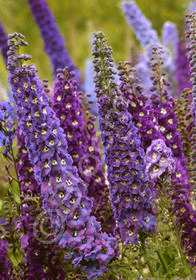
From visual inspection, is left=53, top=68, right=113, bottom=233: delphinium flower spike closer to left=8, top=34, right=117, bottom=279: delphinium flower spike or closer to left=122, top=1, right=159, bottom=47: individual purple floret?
left=8, top=34, right=117, bottom=279: delphinium flower spike

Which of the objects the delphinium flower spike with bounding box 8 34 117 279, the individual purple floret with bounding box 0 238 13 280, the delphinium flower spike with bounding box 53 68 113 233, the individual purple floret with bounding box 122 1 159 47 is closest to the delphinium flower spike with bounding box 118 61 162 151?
the delphinium flower spike with bounding box 53 68 113 233

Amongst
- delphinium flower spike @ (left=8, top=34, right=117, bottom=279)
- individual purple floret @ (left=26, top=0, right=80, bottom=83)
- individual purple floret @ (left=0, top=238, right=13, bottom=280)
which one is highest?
individual purple floret @ (left=26, top=0, right=80, bottom=83)

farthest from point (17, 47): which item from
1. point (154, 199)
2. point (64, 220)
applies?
point (154, 199)

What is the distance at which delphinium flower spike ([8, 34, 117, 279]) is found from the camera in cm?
200

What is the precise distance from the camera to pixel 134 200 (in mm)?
2238

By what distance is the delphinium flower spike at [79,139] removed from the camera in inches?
98.0

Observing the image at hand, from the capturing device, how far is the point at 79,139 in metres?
2.54

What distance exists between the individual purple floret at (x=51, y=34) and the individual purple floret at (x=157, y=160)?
2902 mm

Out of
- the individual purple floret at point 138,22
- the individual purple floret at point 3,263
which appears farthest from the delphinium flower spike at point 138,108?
the individual purple floret at point 138,22

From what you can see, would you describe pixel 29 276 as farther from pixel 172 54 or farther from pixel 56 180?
pixel 172 54

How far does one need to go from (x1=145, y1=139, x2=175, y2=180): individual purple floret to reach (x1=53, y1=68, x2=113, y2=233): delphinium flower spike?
1.43 ft

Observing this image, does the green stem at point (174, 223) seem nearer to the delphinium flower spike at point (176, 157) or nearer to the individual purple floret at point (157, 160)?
the individual purple floret at point (157, 160)

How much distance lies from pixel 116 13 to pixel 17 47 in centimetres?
674

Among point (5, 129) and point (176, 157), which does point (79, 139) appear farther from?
point (176, 157)
